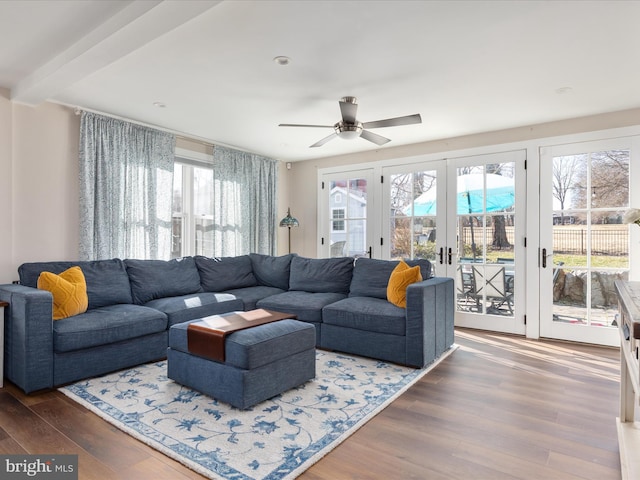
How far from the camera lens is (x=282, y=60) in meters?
2.78

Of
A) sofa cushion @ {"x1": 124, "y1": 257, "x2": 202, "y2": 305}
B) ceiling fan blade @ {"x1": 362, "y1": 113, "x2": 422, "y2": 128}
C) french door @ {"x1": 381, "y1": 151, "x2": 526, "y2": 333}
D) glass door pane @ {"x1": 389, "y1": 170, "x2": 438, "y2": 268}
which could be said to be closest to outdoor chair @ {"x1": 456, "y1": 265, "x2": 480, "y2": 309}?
french door @ {"x1": 381, "y1": 151, "x2": 526, "y2": 333}

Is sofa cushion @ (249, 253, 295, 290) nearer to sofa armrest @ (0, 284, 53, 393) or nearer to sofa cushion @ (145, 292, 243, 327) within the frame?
sofa cushion @ (145, 292, 243, 327)

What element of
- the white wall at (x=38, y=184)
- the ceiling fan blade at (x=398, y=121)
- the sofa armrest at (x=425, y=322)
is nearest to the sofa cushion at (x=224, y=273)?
the white wall at (x=38, y=184)

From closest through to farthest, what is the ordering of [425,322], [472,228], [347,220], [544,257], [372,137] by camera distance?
[425,322]
[372,137]
[544,257]
[472,228]
[347,220]

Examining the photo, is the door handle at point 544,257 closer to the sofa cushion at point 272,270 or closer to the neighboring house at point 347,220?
the neighboring house at point 347,220

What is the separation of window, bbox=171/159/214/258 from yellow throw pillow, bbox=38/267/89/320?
67.2 inches

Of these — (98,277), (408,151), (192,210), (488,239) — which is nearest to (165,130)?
(192,210)

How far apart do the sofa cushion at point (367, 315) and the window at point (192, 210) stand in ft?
7.40

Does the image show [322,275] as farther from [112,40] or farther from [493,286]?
[112,40]

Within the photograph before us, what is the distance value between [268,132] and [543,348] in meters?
3.87

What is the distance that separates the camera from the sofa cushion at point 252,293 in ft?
13.6

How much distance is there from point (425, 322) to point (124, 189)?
335 centimetres

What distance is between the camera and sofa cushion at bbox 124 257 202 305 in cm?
376

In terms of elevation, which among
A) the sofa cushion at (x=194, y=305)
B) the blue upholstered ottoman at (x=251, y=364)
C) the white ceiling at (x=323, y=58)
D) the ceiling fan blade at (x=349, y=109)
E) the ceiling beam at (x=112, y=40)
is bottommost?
the blue upholstered ottoman at (x=251, y=364)
